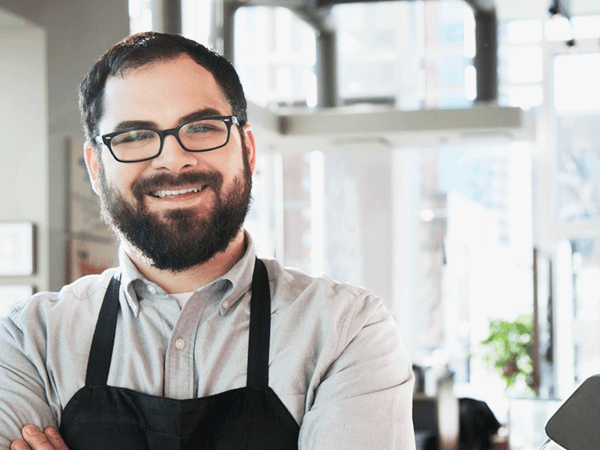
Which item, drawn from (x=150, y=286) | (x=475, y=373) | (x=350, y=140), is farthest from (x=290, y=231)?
(x=150, y=286)

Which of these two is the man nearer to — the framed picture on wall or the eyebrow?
the eyebrow

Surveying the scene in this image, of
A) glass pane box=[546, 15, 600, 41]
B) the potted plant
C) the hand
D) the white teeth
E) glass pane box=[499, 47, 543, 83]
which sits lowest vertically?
the potted plant

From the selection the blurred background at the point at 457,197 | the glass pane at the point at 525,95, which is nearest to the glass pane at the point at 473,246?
the blurred background at the point at 457,197

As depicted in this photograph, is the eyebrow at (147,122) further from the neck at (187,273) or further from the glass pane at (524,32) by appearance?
the glass pane at (524,32)

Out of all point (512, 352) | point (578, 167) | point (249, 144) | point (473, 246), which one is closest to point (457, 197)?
point (473, 246)

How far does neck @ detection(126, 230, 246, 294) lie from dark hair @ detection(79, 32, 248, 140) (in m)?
0.27

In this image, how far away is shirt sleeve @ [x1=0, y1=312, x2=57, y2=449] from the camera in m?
1.27

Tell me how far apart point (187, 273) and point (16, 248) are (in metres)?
0.99

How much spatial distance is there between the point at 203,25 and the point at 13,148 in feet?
2.91

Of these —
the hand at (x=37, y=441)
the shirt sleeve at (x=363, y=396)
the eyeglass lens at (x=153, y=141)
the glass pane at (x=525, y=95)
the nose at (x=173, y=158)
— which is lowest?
the hand at (x=37, y=441)

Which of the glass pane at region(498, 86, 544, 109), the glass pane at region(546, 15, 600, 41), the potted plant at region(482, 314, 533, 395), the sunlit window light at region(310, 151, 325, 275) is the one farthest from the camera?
the sunlit window light at region(310, 151, 325, 275)

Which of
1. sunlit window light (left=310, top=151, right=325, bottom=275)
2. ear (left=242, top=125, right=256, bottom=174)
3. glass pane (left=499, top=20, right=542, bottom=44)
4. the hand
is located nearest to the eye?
ear (left=242, top=125, right=256, bottom=174)

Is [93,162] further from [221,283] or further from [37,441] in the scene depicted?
[37,441]

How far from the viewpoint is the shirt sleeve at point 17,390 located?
1.27m
